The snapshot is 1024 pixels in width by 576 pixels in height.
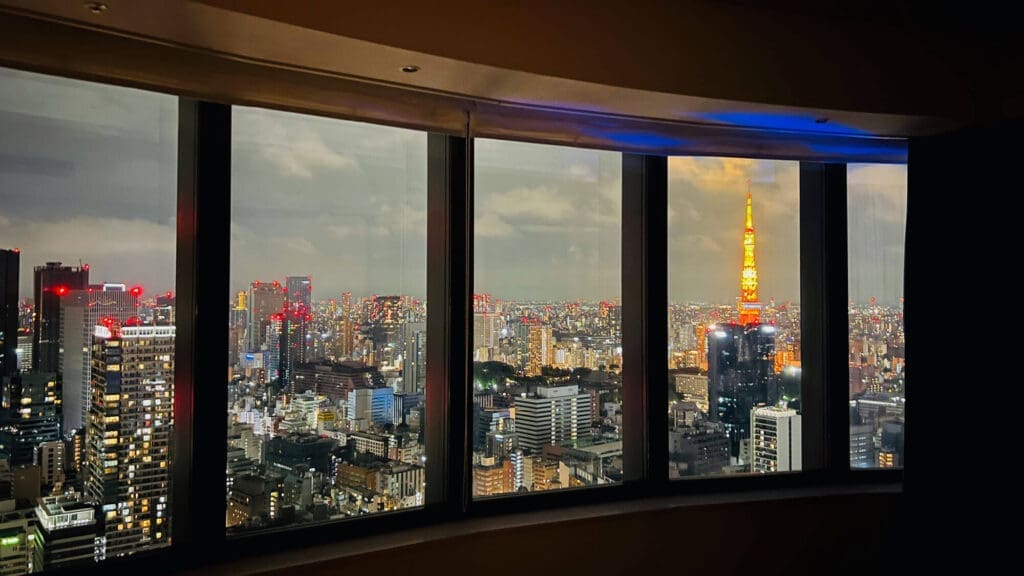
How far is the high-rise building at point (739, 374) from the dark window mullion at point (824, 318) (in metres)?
0.24

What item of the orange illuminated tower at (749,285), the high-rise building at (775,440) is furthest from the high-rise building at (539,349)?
the high-rise building at (775,440)

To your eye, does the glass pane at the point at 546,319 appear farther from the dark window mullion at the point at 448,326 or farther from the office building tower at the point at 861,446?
the office building tower at the point at 861,446

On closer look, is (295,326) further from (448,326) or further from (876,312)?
(876,312)

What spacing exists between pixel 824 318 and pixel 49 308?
10.8ft

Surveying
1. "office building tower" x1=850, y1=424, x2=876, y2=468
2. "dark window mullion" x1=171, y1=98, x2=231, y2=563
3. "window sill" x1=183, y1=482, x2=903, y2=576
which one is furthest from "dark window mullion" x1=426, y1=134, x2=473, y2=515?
"office building tower" x1=850, y1=424, x2=876, y2=468

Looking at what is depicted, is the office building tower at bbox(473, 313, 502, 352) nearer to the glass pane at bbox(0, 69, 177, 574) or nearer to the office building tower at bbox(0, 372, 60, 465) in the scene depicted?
the glass pane at bbox(0, 69, 177, 574)

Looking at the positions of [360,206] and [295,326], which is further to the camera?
[360,206]

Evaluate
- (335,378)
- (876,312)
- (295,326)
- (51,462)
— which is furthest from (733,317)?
(51,462)

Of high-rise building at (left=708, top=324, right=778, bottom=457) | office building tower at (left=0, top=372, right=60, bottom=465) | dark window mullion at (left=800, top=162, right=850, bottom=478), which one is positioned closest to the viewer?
office building tower at (left=0, top=372, right=60, bottom=465)

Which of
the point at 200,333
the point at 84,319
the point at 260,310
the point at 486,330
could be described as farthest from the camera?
the point at 486,330

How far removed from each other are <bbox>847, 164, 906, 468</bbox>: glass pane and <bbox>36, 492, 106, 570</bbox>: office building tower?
3.33 metres

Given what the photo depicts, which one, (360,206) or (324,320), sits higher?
(360,206)

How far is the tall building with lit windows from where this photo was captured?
2.08m

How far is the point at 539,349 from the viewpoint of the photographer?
9.58 ft
